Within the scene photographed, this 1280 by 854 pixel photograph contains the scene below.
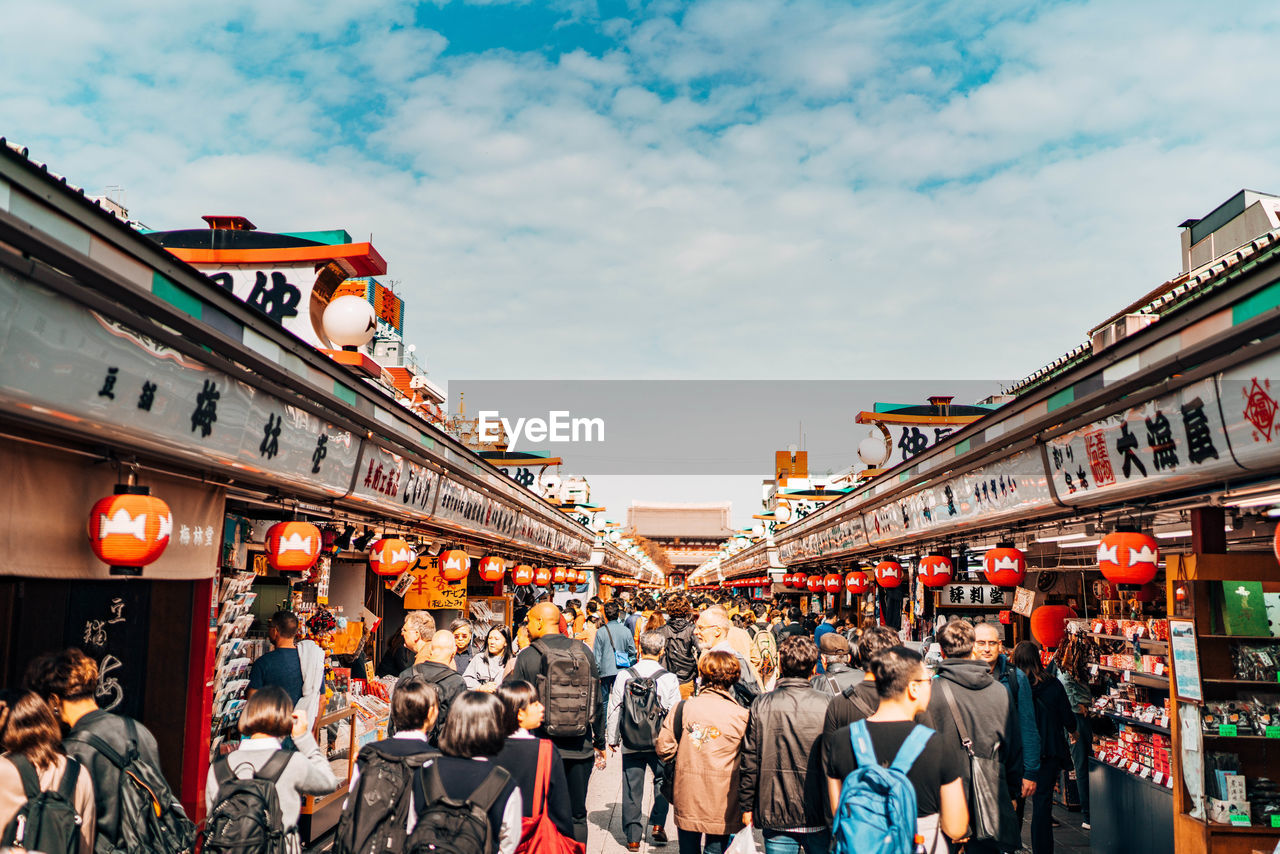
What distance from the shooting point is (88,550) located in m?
5.48

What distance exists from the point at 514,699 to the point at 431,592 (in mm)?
11878

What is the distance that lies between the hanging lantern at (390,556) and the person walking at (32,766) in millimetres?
5395

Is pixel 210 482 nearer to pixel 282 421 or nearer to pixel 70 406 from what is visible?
pixel 282 421

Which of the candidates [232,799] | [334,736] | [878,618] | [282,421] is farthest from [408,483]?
[878,618]

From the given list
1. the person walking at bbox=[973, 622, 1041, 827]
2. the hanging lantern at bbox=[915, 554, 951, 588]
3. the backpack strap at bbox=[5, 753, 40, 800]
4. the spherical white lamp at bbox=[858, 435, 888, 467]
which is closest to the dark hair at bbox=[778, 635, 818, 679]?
the person walking at bbox=[973, 622, 1041, 827]

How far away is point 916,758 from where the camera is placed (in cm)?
462

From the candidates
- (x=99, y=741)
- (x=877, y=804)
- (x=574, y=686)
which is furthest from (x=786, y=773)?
(x=99, y=741)

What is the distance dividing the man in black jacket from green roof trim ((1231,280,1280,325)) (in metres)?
3.19

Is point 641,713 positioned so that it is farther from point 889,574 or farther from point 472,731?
point 889,574

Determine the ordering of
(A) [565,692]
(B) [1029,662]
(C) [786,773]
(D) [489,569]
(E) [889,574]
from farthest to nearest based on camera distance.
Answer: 1. (D) [489,569]
2. (E) [889,574]
3. (B) [1029,662]
4. (A) [565,692]
5. (C) [786,773]

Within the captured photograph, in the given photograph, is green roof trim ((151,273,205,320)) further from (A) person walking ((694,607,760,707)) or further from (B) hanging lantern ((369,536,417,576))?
(B) hanging lantern ((369,536,417,576))

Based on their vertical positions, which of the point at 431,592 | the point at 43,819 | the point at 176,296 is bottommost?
the point at 43,819

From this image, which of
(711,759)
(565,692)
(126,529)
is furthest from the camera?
(565,692)

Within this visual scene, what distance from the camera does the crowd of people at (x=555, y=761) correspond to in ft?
13.8
